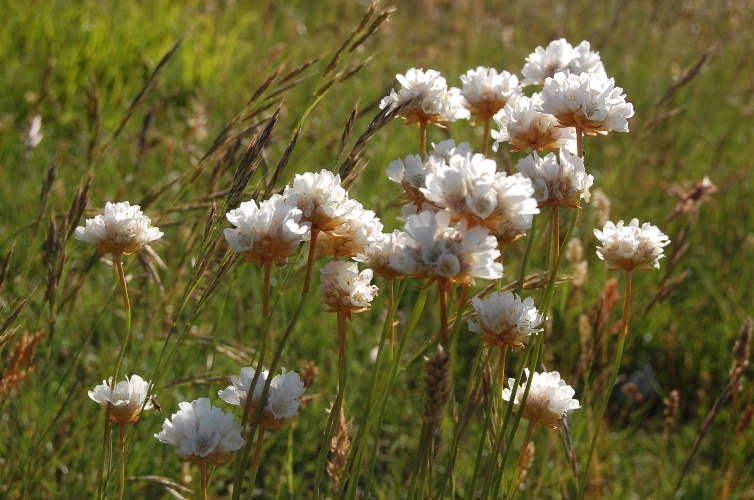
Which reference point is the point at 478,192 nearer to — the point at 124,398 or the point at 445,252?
the point at 445,252

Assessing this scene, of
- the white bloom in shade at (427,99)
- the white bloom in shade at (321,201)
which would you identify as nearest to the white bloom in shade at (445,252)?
the white bloom in shade at (321,201)

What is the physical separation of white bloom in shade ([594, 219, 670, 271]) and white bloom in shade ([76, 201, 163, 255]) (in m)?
0.67

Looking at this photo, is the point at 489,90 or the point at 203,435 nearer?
the point at 203,435

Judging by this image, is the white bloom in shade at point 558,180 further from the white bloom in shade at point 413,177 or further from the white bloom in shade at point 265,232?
the white bloom in shade at point 265,232

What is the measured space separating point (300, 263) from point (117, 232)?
1.20m

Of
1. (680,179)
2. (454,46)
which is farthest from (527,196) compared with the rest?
(454,46)

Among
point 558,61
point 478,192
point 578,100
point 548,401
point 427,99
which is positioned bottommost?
point 548,401

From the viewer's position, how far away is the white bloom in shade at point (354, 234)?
999 mm

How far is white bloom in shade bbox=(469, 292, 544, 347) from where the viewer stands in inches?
40.1

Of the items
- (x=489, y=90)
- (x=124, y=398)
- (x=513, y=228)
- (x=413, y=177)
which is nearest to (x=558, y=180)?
(x=513, y=228)

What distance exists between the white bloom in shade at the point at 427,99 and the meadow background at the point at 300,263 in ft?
1.50

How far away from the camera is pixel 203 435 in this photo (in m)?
0.97

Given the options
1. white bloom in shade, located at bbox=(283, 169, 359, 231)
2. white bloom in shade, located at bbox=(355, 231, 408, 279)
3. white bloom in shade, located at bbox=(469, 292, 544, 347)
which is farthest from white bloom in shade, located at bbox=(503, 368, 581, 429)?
white bloom in shade, located at bbox=(283, 169, 359, 231)

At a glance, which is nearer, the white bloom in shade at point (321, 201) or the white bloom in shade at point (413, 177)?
the white bloom in shade at point (321, 201)
